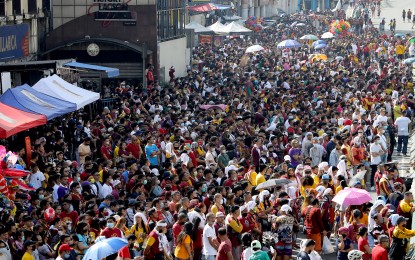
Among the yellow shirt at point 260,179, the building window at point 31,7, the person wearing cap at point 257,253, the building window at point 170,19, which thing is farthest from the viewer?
the building window at point 170,19

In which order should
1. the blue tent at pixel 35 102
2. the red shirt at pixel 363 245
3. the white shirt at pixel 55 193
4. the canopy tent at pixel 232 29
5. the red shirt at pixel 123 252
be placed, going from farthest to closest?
the canopy tent at pixel 232 29, the blue tent at pixel 35 102, the white shirt at pixel 55 193, the red shirt at pixel 363 245, the red shirt at pixel 123 252

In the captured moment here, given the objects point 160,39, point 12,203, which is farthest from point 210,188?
point 160,39

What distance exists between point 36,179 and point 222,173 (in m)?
3.56

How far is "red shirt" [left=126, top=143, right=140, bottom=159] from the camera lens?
21750 mm

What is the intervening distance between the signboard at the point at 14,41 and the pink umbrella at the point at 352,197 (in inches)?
533

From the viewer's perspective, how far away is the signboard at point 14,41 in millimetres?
28141

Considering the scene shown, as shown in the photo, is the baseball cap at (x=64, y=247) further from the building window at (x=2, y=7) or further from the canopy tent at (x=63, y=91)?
the building window at (x=2, y=7)

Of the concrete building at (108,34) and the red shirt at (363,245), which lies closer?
the red shirt at (363,245)

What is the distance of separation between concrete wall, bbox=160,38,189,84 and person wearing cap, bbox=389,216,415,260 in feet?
71.1

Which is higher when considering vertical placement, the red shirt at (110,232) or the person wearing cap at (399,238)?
the red shirt at (110,232)

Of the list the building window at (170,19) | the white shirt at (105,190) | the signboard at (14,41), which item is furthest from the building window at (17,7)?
the white shirt at (105,190)

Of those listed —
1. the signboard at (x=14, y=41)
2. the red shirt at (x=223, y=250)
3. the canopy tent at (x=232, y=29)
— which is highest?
the signboard at (x=14, y=41)

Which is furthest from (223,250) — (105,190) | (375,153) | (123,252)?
(375,153)

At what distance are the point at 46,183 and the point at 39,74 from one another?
9.60m
